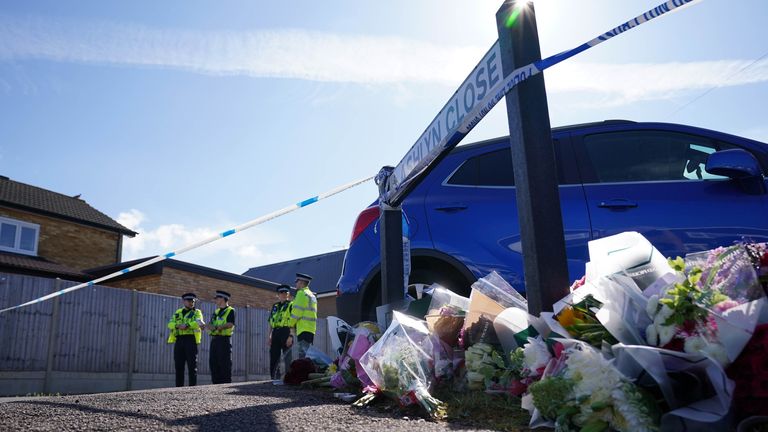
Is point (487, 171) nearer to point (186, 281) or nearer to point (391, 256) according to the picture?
point (391, 256)

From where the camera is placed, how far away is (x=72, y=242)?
2112 cm

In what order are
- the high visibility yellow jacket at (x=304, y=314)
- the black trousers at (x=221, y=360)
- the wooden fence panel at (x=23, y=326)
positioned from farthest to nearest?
1. the wooden fence panel at (x=23, y=326)
2. the black trousers at (x=221, y=360)
3. the high visibility yellow jacket at (x=304, y=314)

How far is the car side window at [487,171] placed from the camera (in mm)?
4707

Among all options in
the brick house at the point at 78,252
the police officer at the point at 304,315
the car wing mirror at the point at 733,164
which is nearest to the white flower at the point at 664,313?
the car wing mirror at the point at 733,164

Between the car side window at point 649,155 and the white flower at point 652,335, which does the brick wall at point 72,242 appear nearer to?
the car side window at point 649,155

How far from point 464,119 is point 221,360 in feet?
26.7

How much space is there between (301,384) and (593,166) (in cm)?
296

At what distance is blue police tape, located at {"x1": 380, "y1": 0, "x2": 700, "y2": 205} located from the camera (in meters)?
2.76

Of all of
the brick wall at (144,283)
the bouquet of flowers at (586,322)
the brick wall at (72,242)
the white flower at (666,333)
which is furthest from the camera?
the brick wall at (72,242)

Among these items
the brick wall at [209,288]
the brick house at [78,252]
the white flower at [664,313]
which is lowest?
the white flower at [664,313]

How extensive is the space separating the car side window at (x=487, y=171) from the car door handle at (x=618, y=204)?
0.72 m

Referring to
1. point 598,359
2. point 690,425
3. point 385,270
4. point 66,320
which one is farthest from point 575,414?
point 66,320

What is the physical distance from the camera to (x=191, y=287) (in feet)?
56.6

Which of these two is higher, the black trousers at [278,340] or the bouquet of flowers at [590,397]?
the black trousers at [278,340]
